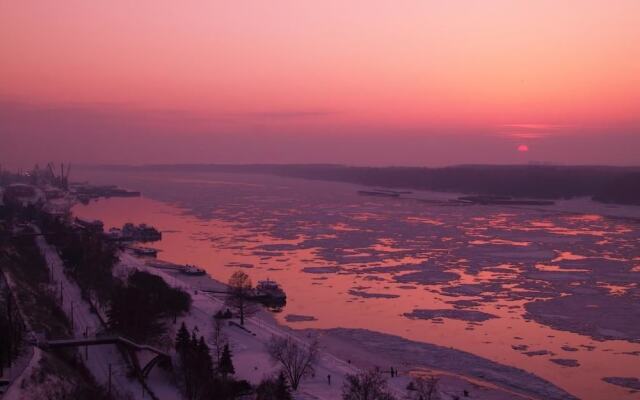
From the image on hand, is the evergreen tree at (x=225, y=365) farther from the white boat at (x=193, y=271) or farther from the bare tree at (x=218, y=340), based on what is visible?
the white boat at (x=193, y=271)

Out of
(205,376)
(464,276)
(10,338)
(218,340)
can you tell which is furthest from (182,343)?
(464,276)

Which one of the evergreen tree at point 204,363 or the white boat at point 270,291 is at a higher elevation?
the evergreen tree at point 204,363

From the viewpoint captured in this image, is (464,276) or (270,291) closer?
(270,291)

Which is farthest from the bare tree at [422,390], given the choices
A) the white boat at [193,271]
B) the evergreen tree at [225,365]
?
the white boat at [193,271]

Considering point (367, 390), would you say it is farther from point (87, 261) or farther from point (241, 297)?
point (87, 261)

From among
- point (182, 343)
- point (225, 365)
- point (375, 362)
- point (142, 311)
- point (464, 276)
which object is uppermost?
point (142, 311)

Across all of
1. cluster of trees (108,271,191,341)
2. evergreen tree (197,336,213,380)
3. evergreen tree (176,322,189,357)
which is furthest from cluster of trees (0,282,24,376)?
evergreen tree (197,336,213,380)

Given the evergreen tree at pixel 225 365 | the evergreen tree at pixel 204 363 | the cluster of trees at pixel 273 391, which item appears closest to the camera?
the cluster of trees at pixel 273 391

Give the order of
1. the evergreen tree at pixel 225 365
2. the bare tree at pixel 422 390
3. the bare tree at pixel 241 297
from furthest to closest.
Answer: the bare tree at pixel 241 297 < the evergreen tree at pixel 225 365 < the bare tree at pixel 422 390
